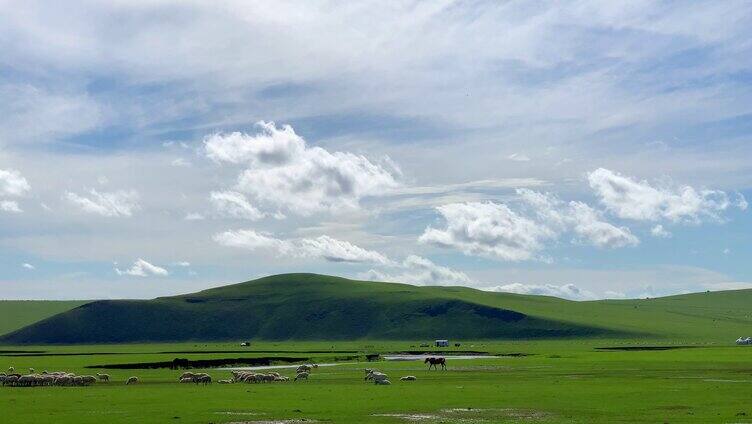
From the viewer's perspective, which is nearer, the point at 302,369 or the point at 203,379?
the point at 203,379

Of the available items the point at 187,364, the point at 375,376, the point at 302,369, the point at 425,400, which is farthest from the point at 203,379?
the point at 187,364

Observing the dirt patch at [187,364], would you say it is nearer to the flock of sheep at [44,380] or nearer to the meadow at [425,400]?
the flock of sheep at [44,380]

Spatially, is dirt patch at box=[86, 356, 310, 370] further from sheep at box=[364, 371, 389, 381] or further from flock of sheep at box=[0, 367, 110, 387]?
sheep at box=[364, 371, 389, 381]

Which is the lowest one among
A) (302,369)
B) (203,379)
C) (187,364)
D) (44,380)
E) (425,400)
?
(425,400)

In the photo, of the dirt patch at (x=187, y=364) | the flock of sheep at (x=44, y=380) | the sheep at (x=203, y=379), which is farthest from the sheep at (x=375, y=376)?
the dirt patch at (x=187, y=364)

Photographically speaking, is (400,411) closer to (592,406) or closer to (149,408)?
(592,406)

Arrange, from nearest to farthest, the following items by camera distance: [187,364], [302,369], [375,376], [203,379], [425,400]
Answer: [425,400] → [375,376] → [203,379] → [302,369] → [187,364]

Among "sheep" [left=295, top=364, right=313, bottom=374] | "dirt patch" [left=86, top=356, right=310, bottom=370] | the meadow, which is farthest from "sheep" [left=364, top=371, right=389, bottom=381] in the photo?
"dirt patch" [left=86, top=356, right=310, bottom=370]

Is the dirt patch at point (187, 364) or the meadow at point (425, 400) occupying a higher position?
the dirt patch at point (187, 364)

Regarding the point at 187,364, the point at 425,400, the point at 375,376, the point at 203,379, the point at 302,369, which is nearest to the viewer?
the point at 425,400

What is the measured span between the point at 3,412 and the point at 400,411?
19515 mm

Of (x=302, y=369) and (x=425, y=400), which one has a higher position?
(x=302, y=369)

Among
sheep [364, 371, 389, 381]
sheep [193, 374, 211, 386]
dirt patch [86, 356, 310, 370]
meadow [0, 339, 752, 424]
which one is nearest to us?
meadow [0, 339, 752, 424]

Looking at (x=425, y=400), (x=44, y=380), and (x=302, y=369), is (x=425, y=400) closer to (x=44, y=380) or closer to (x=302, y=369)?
(x=302, y=369)
